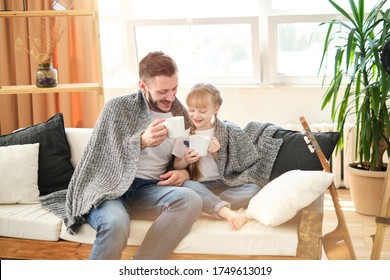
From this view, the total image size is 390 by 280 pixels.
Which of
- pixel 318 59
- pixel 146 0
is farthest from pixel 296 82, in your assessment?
pixel 146 0

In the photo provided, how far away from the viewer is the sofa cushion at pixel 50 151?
8.71 ft

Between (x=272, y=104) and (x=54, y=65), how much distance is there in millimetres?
1263

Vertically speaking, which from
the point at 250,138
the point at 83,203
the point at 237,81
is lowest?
the point at 83,203

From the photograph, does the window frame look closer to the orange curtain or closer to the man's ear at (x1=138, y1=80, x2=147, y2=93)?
the orange curtain

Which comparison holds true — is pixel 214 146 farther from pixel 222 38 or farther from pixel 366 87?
pixel 222 38

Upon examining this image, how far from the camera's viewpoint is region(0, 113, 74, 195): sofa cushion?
2.65 meters

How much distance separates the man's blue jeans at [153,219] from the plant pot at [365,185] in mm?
1180

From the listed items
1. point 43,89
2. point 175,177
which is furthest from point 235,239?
point 43,89

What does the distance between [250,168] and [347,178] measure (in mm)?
1334

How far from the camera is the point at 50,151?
269 cm

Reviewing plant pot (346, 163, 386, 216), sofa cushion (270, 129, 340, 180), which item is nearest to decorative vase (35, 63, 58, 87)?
sofa cushion (270, 129, 340, 180)

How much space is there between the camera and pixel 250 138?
242 centimetres

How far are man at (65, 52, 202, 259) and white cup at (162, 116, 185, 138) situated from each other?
0.11 ft
